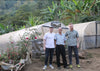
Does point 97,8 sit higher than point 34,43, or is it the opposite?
point 97,8

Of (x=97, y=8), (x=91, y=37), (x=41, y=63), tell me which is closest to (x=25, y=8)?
(x=97, y=8)

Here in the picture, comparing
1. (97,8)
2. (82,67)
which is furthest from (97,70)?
(97,8)

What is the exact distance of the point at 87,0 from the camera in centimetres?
1368

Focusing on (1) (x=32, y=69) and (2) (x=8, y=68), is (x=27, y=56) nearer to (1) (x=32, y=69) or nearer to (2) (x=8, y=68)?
(1) (x=32, y=69)

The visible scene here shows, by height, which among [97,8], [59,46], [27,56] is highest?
[97,8]

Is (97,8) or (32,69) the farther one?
(97,8)

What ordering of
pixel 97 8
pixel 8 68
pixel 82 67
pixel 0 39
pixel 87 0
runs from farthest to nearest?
pixel 97 8
pixel 87 0
pixel 0 39
pixel 82 67
pixel 8 68

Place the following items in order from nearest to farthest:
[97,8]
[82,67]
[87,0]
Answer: [82,67] < [87,0] < [97,8]

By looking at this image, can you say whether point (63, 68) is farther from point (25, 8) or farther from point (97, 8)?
point (25, 8)

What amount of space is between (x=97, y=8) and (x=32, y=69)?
12.6 metres

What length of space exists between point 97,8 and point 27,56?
12.4 meters

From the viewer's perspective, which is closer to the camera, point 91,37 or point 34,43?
point 34,43

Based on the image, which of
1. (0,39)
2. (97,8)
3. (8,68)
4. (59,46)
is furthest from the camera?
(97,8)

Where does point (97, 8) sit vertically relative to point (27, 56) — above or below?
above
